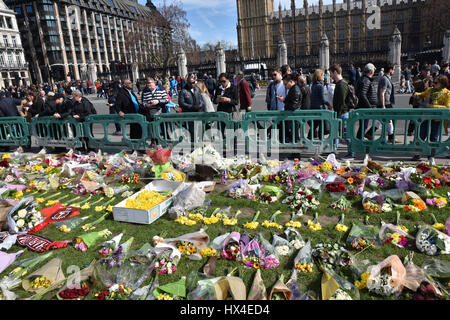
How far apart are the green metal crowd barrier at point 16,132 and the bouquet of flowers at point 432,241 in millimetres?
10866

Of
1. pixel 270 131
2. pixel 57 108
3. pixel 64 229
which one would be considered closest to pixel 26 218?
pixel 64 229

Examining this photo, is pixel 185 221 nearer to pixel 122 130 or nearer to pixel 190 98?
pixel 190 98

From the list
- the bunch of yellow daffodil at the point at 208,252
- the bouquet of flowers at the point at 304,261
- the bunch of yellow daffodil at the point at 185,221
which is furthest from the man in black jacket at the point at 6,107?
the bouquet of flowers at the point at 304,261

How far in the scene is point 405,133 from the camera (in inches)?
263

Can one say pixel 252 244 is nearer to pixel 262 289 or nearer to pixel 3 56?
pixel 262 289

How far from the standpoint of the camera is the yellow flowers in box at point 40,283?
3457 millimetres

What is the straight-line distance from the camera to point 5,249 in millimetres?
4344

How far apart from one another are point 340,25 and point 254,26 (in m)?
22.5

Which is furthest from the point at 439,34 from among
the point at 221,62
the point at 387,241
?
the point at 387,241

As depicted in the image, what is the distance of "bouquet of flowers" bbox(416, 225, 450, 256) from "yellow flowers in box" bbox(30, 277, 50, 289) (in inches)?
160

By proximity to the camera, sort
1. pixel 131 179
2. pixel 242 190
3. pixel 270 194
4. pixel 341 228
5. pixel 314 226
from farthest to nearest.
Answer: pixel 131 179 < pixel 242 190 < pixel 270 194 < pixel 314 226 < pixel 341 228

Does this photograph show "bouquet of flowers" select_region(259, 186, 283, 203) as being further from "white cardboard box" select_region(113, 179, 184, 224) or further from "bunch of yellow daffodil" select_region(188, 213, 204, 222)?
"white cardboard box" select_region(113, 179, 184, 224)

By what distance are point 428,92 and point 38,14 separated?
85046 millimetres

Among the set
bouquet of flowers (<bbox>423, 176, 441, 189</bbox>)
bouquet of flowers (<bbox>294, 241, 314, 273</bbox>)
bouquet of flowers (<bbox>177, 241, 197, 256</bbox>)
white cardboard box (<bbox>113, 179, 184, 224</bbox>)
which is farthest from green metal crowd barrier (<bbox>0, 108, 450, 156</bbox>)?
bouquet of flowers (<bbox>177, 241, 197, 256</bbox>)
